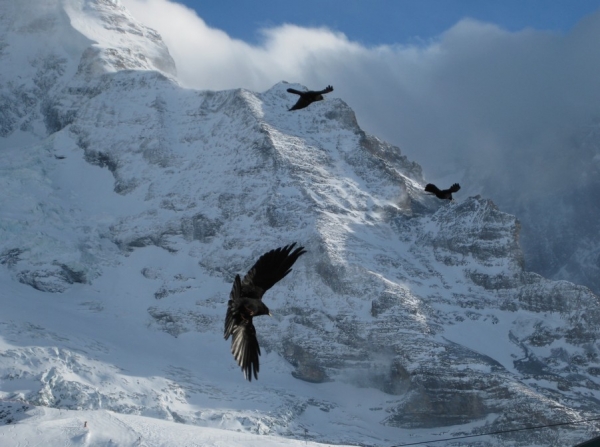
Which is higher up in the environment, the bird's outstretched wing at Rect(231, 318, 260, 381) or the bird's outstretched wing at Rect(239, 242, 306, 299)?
the bird's outstretched wing at Rect(239, 242, 306, 299)

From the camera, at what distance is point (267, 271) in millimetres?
30906

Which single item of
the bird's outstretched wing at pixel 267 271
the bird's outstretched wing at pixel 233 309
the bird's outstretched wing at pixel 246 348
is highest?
the bird's outstretched wing at pixel 267 271

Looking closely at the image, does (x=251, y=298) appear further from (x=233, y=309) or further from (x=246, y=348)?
(x=246, y=348)

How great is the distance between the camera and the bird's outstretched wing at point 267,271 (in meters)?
30.6

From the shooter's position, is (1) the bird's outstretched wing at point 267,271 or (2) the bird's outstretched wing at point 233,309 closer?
(2) the bird's outstretched wing at point 233,309

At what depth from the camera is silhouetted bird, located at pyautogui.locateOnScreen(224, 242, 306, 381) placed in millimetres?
29969

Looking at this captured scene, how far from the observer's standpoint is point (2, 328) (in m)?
170

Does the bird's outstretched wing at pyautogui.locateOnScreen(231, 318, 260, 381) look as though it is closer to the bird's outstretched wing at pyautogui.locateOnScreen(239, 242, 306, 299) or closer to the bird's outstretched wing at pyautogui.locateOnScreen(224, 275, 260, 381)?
the bird's outstretched wing at pyautogui.locateOnScreen(224, 275, 260, 381)

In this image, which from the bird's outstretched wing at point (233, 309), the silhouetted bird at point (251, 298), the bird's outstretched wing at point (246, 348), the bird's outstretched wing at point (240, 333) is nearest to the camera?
the bird's outstretched wing at point (246, 348)

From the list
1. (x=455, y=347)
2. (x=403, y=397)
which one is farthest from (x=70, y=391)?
(x=455, y=347)

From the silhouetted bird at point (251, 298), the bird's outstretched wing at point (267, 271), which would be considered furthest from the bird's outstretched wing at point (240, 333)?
the bird's outstretched wing at point (267, 271)

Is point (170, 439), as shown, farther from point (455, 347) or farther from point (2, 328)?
point (455, 347)

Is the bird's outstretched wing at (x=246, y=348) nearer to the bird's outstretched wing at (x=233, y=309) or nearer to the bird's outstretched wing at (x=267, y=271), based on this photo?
the bird's outstretched wing at (x=233, y=309)

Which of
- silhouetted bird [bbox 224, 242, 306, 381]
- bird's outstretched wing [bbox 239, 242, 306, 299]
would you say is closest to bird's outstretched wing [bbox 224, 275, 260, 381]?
silhouetted bird [bbox 224, 242, 306, 381]
